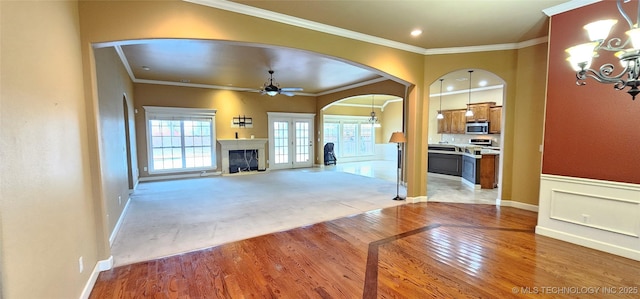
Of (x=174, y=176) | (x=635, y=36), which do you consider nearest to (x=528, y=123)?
(x=635, y=36)

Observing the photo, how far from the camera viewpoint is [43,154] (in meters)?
1.69

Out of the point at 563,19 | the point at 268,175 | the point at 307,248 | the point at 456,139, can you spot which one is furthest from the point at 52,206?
the point at 456,139

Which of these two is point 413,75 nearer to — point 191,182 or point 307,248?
point 307,248

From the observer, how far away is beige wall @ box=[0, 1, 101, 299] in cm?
133

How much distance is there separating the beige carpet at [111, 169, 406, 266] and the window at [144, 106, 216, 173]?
803 millimetres

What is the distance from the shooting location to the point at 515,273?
8.54 ft

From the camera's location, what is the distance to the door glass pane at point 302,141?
10367 millimetres

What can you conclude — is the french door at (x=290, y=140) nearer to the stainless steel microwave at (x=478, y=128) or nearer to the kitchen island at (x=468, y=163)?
the kitchen island at (x=468, y=163)

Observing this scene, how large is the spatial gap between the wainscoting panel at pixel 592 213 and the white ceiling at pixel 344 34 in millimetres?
2193

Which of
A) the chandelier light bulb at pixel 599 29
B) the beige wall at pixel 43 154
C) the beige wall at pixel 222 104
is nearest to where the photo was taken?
the beige wall at pixel 43 154

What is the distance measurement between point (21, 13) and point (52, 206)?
1174 millimetres

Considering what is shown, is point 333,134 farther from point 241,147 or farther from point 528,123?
point 528,123

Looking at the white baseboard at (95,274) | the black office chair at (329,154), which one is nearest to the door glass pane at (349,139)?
the black office chair at (329,154)

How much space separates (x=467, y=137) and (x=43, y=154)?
1086 centimetres
